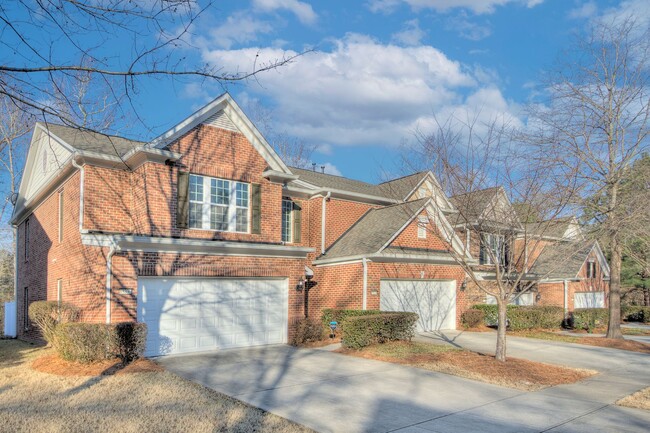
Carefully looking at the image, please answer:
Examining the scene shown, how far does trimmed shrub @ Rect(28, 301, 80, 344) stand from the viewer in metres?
13.2

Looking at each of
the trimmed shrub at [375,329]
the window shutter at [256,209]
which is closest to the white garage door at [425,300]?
the trimmed shrub at [375,329]

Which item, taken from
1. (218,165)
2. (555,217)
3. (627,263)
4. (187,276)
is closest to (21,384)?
(187,276)

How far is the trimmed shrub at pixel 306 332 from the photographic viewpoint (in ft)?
52.1

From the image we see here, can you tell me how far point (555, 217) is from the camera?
12.6m

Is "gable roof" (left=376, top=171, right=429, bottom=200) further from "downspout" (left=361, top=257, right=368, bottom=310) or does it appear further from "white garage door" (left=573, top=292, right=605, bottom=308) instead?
"white garage door" (left=573, top=292, right=605, bottom=308)

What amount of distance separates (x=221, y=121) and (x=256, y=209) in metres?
3.02

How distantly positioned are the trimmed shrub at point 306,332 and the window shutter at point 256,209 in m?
3.33

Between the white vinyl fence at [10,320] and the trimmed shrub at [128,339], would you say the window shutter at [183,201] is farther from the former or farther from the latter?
the white vinyl fence at [10,320]

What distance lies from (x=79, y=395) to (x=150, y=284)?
4.76 meters

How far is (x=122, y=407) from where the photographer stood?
796cm

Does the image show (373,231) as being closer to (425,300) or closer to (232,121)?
(425,300)

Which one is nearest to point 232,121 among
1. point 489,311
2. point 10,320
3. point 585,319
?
point 10,320

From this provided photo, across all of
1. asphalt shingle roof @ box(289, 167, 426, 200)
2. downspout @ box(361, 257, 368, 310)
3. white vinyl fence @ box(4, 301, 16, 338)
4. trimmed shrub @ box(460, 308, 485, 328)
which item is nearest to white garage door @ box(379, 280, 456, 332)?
trimmed shrub @ box(460, 308, 485, 328)

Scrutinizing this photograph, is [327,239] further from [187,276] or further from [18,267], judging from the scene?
[18,267]
